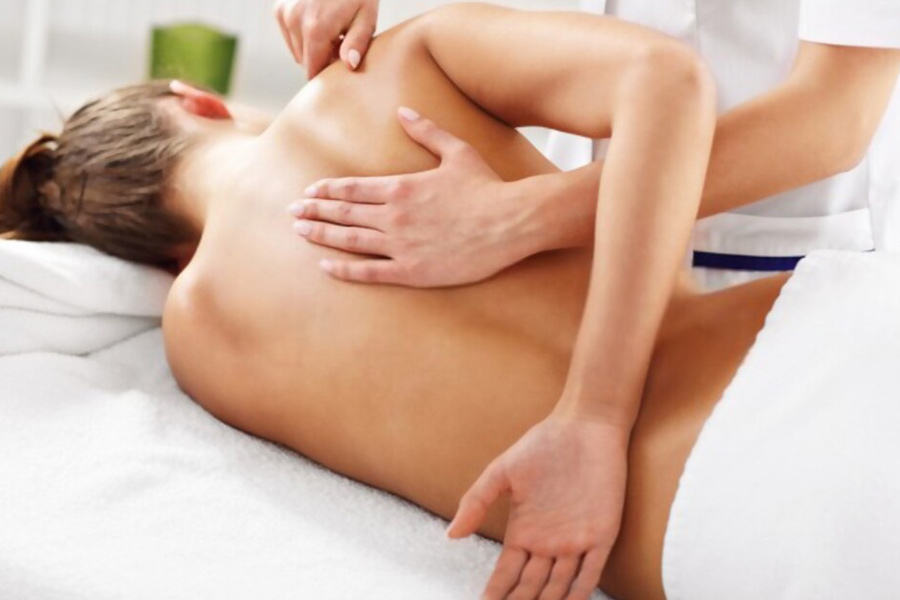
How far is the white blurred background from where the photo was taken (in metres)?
3.34

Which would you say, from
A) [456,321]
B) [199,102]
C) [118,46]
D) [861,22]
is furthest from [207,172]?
[118,46]

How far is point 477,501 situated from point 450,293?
10.6 inches

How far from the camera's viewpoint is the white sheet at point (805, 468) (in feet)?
3.29

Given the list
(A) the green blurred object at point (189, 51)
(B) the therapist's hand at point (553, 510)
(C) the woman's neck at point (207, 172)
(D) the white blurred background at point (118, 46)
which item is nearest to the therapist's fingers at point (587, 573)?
(B) the therapist's hand at point (553, 510)

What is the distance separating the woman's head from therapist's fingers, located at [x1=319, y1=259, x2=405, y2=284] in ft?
1.21

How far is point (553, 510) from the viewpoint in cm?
115

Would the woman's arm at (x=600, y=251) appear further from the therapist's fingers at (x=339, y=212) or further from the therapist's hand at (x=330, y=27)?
the therapist's hand at (x=330, y=27)

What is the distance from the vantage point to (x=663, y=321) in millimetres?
1324

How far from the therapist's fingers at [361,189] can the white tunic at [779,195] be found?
486 mm

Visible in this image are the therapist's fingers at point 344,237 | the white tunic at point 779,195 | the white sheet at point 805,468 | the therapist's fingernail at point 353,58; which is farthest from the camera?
the white tunic at point 779,195

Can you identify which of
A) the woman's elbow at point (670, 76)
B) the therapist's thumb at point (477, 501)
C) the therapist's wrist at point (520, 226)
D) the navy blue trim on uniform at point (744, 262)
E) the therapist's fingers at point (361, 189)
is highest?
the woman's elbow at point (670, 76)

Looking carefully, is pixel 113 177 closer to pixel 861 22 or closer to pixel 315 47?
pixel 315 47

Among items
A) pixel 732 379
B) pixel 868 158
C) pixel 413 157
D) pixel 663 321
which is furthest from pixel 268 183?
pixel 868 158

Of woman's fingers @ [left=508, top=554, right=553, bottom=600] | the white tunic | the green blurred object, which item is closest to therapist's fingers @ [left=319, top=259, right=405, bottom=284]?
woman's fingers @ [left=508, top=554, right=553, bottom=600]
